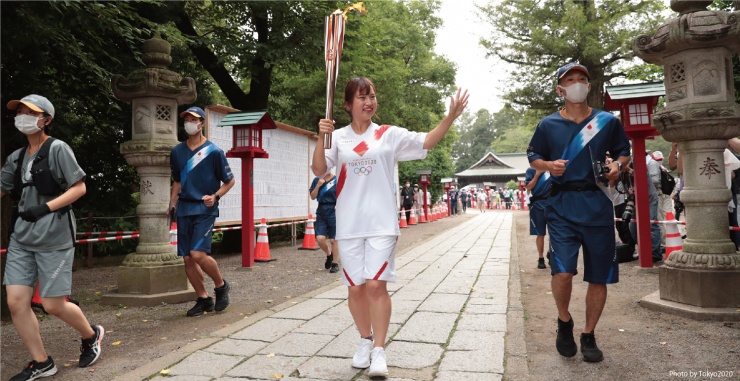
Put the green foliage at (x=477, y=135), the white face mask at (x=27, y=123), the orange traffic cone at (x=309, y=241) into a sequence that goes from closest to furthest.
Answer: the white face mask at (x=27, y=123) → the orange traffic cone at (x=309, y=241) → the green foliage at (x=477, y=135)

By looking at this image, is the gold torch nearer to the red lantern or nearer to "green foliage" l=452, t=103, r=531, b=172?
the red lantern

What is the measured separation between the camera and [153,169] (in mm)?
6559

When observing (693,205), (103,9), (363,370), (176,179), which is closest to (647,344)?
(693,205)

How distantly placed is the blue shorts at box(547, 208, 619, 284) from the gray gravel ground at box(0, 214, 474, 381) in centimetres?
318

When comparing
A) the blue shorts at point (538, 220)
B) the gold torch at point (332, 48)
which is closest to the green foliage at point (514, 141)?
the blue shorts at point (538, 220)

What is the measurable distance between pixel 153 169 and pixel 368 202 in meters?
4.28

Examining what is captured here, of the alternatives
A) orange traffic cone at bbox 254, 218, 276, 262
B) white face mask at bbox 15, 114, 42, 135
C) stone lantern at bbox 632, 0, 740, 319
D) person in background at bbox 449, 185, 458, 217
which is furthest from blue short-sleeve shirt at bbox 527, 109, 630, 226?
person in background at bbox 449, 185, 458, 217

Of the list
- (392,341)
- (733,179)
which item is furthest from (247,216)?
(733,179)

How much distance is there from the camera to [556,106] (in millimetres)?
23594

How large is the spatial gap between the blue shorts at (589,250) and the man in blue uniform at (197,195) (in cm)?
341

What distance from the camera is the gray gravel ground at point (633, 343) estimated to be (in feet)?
11.2

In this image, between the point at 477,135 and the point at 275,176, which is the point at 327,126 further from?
the point at 477,135

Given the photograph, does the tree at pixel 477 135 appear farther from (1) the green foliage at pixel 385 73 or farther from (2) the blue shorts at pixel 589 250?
(2) the blue shorts at pixel 589 250

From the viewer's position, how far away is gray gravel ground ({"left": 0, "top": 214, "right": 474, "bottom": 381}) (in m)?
3.85
